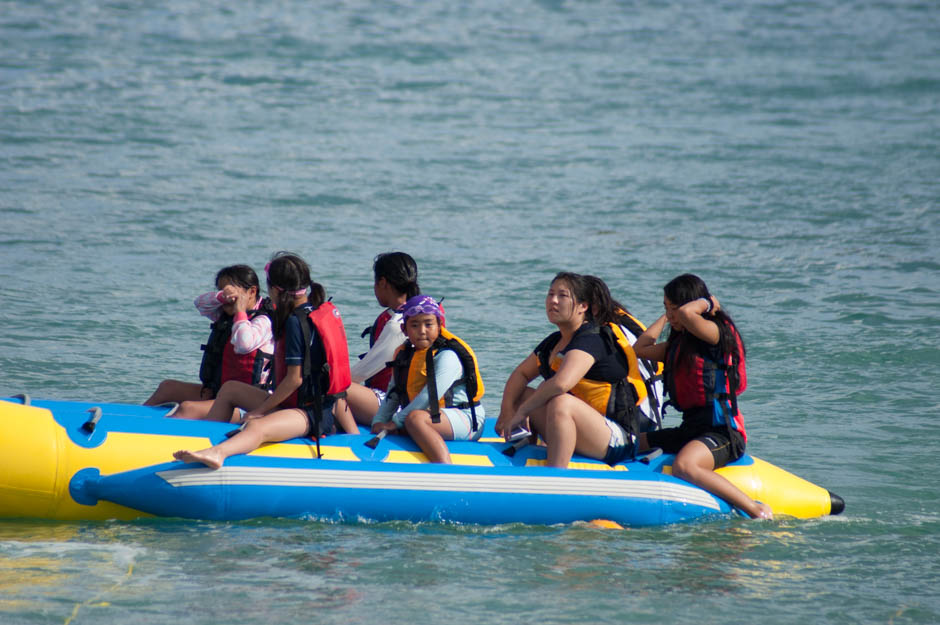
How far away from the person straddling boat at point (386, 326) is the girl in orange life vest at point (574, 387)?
793 millimetres

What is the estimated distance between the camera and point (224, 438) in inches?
207

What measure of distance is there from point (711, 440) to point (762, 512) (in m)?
0.40

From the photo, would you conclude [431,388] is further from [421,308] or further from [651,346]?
[651,346]

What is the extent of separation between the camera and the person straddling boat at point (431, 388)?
5.34 metres

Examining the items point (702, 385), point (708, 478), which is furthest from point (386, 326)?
point (708, 478)

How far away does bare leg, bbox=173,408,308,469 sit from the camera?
16.4ft

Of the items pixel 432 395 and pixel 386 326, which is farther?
pixel 386 326

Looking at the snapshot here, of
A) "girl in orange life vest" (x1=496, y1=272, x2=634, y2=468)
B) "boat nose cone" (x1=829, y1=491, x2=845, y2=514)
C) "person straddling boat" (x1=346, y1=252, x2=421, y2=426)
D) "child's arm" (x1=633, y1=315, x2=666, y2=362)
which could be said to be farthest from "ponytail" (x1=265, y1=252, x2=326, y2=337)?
"boat nose cone" (x1=829, y1=491, x2=845, y2=514)

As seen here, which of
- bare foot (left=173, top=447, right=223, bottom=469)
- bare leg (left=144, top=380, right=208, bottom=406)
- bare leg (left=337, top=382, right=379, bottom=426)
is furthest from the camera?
bare leg (left=144, top=380, right=208, bottom=406)

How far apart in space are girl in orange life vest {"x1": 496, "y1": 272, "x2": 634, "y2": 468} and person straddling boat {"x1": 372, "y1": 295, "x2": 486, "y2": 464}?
0.82ft

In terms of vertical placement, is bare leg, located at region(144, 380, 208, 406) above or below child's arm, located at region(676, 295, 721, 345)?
below

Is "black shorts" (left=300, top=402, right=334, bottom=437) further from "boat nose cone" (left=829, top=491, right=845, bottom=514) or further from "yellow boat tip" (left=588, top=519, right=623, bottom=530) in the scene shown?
"boat nose cone" (left=829, top=491, right=845, bottom=514)

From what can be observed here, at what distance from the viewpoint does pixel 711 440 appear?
17.5 ft

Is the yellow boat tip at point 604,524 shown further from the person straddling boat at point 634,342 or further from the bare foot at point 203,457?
the bare foot at point 203,457
